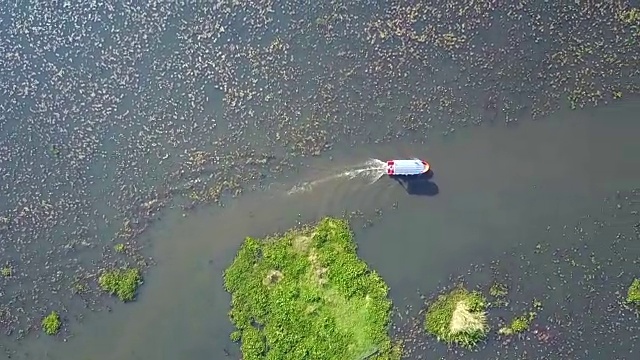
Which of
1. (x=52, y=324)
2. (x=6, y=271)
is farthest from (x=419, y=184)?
(x=6, y=271)

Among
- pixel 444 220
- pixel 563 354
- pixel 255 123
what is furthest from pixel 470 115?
pixel 563 354

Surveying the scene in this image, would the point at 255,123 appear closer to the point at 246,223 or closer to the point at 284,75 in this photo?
the point at 284,75

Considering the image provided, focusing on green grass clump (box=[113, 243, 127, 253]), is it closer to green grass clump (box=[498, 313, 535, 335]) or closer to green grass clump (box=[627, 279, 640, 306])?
green grass clump (box=[498, 313, 535, 335])

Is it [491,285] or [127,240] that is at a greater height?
[127,240]

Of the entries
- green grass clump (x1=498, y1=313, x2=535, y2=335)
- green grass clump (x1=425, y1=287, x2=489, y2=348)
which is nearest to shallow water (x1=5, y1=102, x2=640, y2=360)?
green grass clump (x1=425, y1=287, x2=489, y2=348)

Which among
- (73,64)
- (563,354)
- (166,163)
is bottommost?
(563,354)

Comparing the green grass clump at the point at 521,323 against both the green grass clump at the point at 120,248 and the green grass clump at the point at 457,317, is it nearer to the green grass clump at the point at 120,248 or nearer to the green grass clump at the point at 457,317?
the green grass clump at the point at 457,317

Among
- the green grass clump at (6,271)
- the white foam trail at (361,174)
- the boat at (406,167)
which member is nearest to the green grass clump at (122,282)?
the green grass clump at (6,271)
